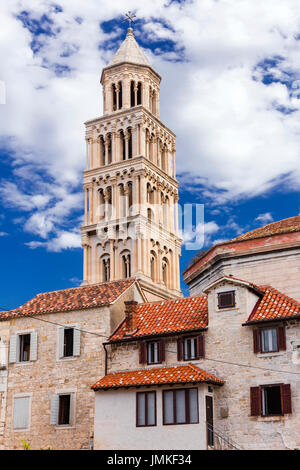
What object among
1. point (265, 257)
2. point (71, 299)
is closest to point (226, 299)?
point (265, 257)

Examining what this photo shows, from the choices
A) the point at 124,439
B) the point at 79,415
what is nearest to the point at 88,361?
the point at 79,415

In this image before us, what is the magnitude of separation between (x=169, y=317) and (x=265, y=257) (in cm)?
667

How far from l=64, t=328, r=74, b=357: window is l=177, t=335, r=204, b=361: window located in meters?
7.27

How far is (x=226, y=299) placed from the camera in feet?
124

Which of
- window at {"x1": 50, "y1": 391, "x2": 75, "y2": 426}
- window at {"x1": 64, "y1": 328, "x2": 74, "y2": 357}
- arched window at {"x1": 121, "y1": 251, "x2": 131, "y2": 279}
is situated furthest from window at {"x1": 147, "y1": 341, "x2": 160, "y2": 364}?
arched window at {"x1": 121, "y1": 251, "x2": 131, "y2": 279}

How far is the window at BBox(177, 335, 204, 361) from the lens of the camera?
38.0 meters

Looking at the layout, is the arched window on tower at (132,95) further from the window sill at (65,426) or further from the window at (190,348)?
the window sill at (65,426)

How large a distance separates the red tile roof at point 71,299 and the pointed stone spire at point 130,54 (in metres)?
47.4

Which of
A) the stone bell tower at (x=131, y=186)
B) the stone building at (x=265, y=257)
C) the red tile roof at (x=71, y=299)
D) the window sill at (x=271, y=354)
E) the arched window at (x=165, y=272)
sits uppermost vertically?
the stone bell tower at (x=131, y=186)

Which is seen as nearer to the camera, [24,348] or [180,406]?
[180,406]

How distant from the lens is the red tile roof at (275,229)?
137ft

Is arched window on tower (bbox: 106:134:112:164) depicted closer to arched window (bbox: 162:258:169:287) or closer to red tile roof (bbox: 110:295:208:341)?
arched window (bbox: 162:258:169:287)

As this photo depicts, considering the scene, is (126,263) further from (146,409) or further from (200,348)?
(146,409)

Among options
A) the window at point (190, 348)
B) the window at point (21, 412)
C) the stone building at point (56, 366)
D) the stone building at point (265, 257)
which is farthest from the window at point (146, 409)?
the stone building at point (265, 257)
